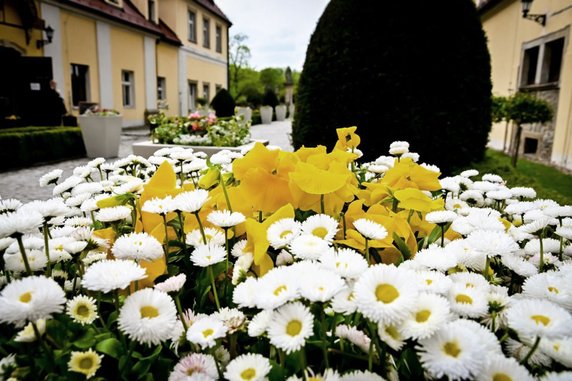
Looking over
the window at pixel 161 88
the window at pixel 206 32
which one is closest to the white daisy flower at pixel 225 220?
the window at pixel 161 88

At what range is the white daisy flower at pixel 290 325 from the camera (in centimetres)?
49

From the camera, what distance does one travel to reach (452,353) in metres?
0.49

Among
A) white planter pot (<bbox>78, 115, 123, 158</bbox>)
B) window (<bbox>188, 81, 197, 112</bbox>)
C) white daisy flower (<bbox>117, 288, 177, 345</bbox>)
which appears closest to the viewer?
white daisy flower (<bbox>117, 288, 177, 345</bbox>)

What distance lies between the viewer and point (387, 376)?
1.91ft

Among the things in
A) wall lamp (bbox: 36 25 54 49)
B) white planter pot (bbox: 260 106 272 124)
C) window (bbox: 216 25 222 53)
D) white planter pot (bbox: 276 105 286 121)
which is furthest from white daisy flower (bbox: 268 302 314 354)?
window (bbox: 216 25 222 53)

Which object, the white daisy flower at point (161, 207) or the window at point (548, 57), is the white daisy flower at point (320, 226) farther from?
the window at point (548, 57)

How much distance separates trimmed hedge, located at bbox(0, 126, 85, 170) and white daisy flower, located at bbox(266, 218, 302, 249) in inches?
343

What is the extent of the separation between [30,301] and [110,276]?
0.33 ft

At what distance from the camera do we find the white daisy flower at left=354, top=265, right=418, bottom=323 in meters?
0.48

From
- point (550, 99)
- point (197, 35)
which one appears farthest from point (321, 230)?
point (197, 35)

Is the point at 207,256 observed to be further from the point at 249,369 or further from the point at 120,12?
the point at 120,12

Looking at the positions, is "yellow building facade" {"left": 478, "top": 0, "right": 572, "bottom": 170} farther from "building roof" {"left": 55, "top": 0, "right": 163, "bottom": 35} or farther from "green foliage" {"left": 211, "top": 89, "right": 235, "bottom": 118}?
"building roof" {"left": 55, "top": 0, "right": 163, "bottom": 35}

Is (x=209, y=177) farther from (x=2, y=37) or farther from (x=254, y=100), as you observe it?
(x=254, y=100)

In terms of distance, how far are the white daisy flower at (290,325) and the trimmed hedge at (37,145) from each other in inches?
351
